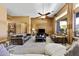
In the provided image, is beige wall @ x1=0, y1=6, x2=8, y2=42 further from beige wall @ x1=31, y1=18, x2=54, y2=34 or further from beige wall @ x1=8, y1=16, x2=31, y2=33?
beige wall @ x1=31, y1=18, x2=54, y2=34

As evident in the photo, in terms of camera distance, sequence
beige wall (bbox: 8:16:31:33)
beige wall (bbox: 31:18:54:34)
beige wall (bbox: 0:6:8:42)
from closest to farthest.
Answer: beige wall (bbox: 0:6:8:42) → beige wall (bbox: 8:16:31:33) → beige wall (bbox: 31:18:54:34)

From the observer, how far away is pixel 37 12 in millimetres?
3404

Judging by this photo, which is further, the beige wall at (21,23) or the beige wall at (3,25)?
the beige wall at (21,23)

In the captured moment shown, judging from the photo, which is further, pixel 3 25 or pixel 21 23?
pixel 21 23

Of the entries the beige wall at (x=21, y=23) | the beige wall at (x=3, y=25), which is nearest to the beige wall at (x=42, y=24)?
the beige wall at (x=21, y=23)

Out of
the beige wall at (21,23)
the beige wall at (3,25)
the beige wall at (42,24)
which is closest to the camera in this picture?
the beige wall at (3,25)

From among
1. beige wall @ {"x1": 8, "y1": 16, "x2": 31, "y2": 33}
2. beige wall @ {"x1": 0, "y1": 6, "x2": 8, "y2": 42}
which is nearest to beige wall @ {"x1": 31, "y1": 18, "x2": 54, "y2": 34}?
beige wall @ {"x1": 8, "y1": 16, "x2": 31, "y2": 33}

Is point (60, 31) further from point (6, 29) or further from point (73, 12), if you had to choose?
point (6, 29)

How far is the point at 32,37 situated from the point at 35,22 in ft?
1.31

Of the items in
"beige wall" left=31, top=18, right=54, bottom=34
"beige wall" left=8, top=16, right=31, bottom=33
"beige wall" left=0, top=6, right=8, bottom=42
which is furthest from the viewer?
"beige wall" left=31, top=18, right=54, bottom=34

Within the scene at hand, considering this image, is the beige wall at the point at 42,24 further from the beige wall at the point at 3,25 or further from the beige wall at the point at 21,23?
the beige wall at the point at 3,25

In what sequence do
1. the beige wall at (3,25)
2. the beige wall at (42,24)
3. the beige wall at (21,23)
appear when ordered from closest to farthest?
1. the beige wall at (3,25)
2. the beige wall at (21,23)
3. the beige wall at (42,24)

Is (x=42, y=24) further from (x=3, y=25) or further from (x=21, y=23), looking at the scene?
(x=3, y=25)

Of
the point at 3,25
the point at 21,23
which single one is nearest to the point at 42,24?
the point at 21,23
